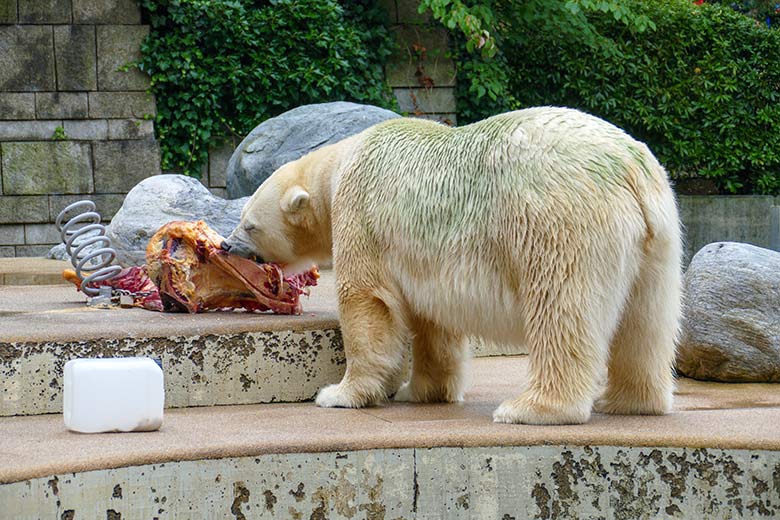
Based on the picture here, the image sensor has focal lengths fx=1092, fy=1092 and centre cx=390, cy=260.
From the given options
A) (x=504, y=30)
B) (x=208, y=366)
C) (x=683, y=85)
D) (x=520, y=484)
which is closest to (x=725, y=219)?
(x=683, y=85)

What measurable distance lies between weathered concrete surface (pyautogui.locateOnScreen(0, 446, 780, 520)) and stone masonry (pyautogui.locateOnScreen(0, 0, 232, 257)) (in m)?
6.81

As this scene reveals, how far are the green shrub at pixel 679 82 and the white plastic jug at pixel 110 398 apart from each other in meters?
8.01

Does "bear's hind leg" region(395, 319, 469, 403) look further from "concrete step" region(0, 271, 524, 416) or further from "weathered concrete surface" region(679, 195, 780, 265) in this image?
"weathered concrete surface" region(679, 195, 780, 265)

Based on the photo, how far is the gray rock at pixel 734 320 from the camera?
180 inches

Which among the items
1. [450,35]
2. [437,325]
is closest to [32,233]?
[450,35]

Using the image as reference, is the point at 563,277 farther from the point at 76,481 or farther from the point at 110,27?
the point at 110,27

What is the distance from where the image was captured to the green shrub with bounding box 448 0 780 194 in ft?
35.3

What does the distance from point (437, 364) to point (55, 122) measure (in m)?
6.39

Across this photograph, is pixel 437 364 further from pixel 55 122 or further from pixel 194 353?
pixel 55 122

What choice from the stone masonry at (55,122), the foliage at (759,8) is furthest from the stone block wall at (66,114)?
the foliage at (759,8)

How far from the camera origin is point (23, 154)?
9102 millimetres

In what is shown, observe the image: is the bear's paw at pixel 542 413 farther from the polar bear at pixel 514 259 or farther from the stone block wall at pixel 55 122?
the stone block wall at pixel 55 122

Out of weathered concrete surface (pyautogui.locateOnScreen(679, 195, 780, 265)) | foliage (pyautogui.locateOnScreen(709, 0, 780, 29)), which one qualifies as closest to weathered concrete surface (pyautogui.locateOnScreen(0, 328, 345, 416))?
weathered concrete surface (pyautogui.locateOnScreen(679, 195, 780, 265))

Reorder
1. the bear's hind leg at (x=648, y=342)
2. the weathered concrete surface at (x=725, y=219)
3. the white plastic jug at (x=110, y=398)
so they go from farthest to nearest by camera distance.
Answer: the weathered concrete surface at (x=725, y=219), the bear's hind leg at (x=648, y=342), the white plastic jug at (x=110, y=398)
